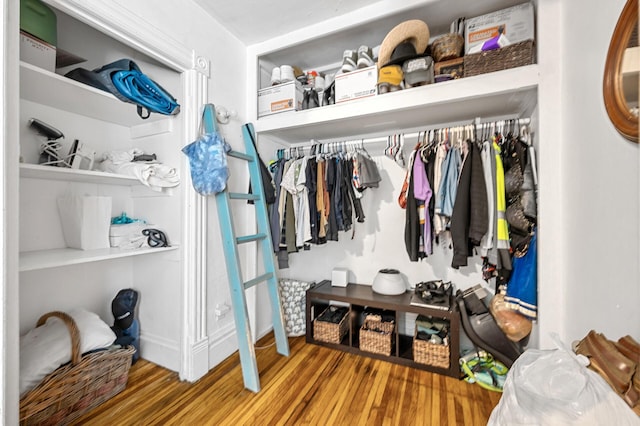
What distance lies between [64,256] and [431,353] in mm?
2211

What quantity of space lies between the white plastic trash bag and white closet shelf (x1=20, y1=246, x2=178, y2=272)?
5.87 ft

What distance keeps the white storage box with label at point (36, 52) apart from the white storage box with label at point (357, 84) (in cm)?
155

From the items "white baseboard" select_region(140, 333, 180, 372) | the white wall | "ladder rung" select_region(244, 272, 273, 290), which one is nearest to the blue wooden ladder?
"ladder rung" select_region(244, 272, 273, 290)

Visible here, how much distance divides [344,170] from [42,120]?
187 centimetres

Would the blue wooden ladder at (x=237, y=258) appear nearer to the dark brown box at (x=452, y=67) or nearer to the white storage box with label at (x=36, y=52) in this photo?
the white storage box with label at (x=36, y=52)

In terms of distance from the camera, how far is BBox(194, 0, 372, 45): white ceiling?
166 cm

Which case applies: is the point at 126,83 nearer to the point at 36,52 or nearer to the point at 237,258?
the point at 36,52

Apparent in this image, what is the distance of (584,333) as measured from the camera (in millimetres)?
1122

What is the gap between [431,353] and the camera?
171 cm

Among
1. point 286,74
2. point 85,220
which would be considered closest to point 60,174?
point 85,220

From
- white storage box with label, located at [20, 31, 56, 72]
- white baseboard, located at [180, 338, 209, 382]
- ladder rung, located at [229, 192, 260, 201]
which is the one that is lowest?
white baseboard, located at [180, 338, 209, 382]

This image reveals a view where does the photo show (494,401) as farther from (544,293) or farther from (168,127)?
(168,127)

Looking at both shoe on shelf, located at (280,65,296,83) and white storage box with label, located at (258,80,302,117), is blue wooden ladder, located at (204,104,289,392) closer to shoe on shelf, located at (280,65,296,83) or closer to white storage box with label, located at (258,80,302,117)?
white storage box with label, located at (258,80,302,117)

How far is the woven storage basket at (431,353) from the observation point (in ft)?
5.53
